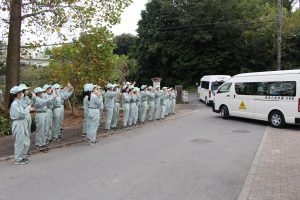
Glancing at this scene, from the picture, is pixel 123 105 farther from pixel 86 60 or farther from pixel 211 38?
pixel 211 38

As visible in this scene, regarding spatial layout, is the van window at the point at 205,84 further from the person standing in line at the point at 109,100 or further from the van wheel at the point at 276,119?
the person standing in line at the point at 109,100

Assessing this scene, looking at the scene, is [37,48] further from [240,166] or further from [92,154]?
[240,166]

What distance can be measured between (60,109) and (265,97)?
8739 mm

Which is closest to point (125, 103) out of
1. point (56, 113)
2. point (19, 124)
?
point (56, 113)

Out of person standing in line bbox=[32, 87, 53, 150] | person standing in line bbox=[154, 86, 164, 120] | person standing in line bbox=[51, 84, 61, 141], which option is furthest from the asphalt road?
person standing in line bbox=[154, 86, 164, 120]

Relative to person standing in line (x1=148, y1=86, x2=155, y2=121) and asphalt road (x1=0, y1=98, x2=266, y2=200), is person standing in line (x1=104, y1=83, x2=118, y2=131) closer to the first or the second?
asphalt road (x1=0, y1=98, x2=266, y2=200)

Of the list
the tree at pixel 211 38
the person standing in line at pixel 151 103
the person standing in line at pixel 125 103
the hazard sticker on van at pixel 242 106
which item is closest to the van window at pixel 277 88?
the hazard sticker on van at pixel 242 106

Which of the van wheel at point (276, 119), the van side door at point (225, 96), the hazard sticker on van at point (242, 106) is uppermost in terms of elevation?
the van side door at point (225, 96)

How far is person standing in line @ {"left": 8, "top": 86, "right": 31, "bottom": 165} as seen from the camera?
9367 mm

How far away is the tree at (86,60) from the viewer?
57.6 feet

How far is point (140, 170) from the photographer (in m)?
8.66

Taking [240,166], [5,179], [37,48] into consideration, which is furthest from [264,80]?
[5,179]

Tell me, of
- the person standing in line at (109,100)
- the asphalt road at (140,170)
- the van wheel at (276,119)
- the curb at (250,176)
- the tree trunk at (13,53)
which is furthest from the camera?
the tree trunk at (13,53)

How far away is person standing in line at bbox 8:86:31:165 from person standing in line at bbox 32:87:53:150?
4.12 feet
